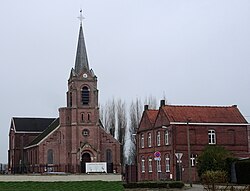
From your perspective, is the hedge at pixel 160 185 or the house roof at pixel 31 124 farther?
the house roof at pixel 31 124

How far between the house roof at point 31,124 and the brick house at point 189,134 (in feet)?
154

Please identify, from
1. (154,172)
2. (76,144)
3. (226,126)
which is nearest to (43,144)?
(76,144)

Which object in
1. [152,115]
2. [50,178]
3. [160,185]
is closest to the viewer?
[160,185]

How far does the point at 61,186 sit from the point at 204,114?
1077 inches

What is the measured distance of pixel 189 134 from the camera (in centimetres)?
5653

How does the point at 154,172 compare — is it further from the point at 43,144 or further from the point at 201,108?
the point at 43,144

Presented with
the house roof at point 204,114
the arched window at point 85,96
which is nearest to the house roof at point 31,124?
the arched window at point 85,96

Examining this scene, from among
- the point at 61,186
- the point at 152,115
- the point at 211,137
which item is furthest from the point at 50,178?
the point at 152,115

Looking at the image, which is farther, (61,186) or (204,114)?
(204,114)

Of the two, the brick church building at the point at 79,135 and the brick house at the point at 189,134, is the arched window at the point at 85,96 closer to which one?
the brick church building at the point at 79,135

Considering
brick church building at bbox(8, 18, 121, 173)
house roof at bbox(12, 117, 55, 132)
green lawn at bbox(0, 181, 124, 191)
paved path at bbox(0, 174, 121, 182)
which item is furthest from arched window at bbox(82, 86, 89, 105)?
green lawn at bbox(0, 181, 124, 191)

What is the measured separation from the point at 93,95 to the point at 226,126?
30.2m

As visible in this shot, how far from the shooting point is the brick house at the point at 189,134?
185 ft

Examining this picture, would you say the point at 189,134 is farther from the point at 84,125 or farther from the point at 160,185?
the point at 84,125
